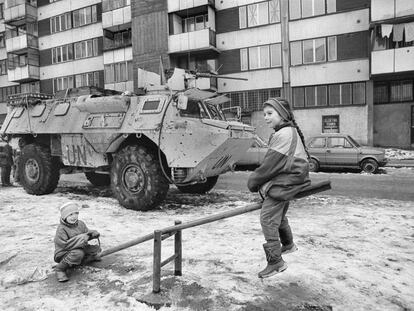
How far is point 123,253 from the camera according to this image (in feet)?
14.7

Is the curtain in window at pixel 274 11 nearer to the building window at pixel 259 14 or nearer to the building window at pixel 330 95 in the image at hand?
the building window at pixel 259 14

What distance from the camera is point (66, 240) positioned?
3867 millimetres

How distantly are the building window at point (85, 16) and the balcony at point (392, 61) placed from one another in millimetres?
21227

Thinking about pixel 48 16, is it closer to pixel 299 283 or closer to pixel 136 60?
pixel 136 60

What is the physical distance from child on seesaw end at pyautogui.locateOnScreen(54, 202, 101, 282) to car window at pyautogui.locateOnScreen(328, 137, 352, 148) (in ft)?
38.2

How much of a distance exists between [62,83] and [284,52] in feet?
63.9

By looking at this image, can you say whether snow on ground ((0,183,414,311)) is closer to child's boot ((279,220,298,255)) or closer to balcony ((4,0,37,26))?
child's boot ((279,220,298,255))

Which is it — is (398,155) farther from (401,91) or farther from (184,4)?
(184,4)

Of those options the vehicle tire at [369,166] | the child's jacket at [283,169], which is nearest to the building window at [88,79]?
the vehicle tire at [369,166]

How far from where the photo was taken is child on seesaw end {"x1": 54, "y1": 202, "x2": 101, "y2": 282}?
12.4ft

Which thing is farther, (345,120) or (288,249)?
(345,120)

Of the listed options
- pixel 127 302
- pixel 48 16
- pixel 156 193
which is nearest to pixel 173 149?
pixel 156 193

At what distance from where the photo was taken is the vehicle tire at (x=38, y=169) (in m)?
8.43

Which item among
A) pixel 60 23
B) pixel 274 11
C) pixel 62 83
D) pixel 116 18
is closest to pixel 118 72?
pixel 116 18
